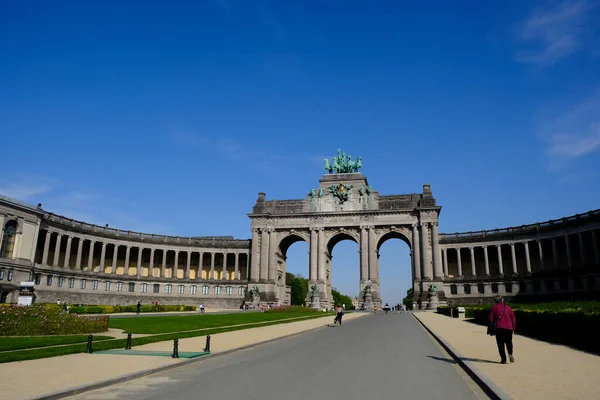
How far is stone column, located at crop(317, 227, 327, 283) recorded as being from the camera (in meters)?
91.4

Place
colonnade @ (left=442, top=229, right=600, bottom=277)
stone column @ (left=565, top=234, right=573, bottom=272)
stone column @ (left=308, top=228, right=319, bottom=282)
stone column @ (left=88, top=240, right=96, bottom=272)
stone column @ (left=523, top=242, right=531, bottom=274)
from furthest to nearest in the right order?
stone column @ (left=308, top=228, right=319, bottom=282)
stone column @ (left=523, top=242, right=531, bottom=274)
stone column @ (left=88, top=240, right=96, bottom=272)
colonnade @ (left=442, top=229, right=600, bottom=277)
stone column @ (left=565, top=234, right=573, bottom=272)

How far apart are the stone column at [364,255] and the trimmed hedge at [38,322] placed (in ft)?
224

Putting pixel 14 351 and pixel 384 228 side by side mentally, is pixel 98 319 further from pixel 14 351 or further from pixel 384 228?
pixel 384 228

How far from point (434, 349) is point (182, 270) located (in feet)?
284

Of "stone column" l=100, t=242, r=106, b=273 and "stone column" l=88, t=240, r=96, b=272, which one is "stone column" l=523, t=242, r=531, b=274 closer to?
"stone column" l=100, t=242, r=106, b=273

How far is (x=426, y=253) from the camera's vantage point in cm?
8738

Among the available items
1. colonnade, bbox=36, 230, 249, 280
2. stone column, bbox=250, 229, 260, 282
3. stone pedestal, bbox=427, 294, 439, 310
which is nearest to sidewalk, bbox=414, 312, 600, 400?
stone pedestal, bbox=427, 294, 439, 310

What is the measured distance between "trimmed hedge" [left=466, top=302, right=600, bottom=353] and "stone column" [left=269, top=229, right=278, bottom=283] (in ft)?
215

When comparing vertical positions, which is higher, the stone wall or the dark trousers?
the stone wall

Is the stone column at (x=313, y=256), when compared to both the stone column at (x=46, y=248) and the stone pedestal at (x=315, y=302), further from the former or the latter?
the stone column at (x=46, y=248)

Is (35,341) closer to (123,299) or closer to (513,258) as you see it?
(123,299)

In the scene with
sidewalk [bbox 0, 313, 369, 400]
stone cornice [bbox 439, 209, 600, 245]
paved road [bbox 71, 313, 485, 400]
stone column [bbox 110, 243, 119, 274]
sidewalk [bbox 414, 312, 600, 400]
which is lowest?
paved road [bbox 71, 313, 485, 400]

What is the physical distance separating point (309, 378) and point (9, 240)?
6344 cm

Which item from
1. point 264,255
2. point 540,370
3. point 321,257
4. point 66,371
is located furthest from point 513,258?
point 66,371
